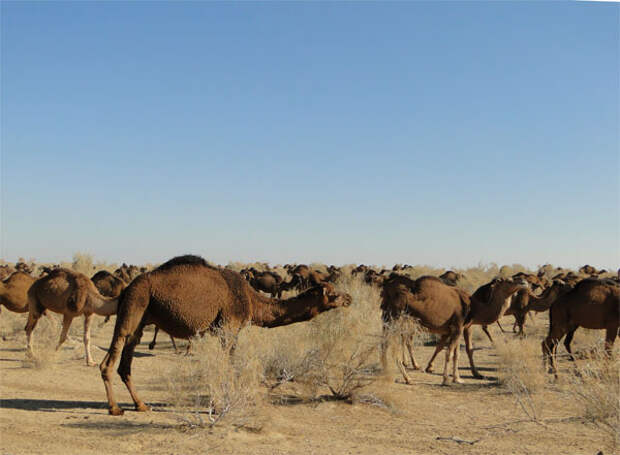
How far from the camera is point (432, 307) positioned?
44.2 feet

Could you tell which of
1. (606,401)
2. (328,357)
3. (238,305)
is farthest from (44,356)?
(606,401)

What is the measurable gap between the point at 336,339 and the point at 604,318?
20.0 ft

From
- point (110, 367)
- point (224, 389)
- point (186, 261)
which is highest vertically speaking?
point (186, 261)

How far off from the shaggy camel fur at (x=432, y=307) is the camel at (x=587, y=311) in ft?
6.48

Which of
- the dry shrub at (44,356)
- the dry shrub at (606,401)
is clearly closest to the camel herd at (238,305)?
the dry shrub at (44,356)

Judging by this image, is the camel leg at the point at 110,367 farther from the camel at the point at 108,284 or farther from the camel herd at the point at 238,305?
the camel at the point at 108,284

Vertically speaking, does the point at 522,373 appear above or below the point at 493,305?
below

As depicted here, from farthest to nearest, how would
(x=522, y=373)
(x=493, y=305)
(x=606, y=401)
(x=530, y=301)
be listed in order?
(x=530, y=301), (x=493, y=305), (x=522, y=373), (x=606, y=401)

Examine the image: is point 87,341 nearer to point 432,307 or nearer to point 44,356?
point 44,356

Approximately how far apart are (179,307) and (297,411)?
2730mm

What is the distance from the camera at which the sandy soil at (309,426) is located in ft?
25.6

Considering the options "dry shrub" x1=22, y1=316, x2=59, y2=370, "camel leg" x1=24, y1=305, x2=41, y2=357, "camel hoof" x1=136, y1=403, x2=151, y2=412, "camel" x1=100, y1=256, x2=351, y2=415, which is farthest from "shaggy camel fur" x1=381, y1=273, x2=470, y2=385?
"camel leg" x1=24, y1=305, x2=41, y2=357

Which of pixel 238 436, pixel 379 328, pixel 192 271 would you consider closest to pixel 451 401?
pixel 379 328

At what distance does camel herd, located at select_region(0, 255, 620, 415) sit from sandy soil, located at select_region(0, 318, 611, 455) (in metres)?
0.86
